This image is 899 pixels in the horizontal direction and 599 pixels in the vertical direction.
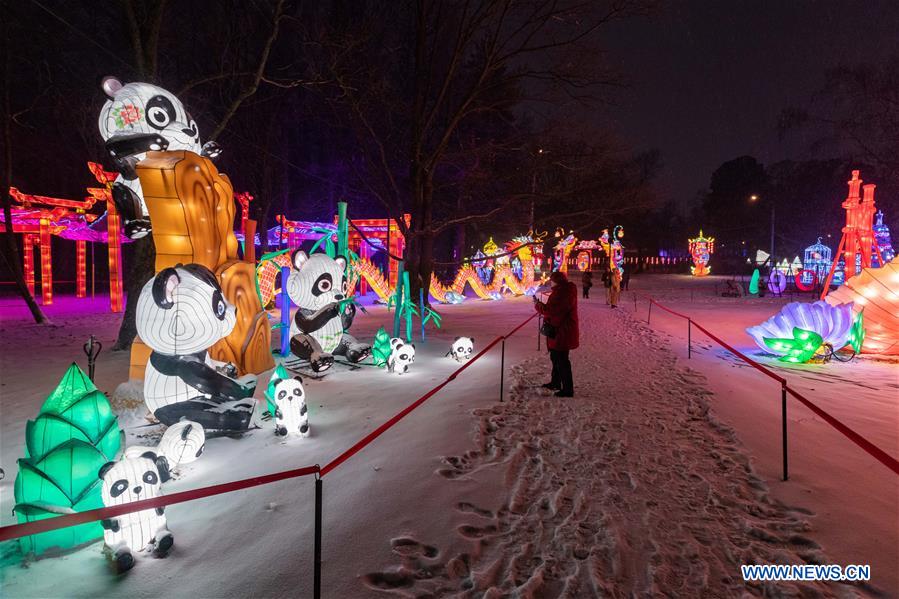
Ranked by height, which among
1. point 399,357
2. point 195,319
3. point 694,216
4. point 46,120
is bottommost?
point 399,357

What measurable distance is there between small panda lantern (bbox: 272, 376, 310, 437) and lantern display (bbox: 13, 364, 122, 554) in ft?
5.43

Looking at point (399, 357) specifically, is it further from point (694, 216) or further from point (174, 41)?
point (694, 216)

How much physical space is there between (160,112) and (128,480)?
4.50 m

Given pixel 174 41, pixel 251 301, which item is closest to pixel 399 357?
pixel 251 301

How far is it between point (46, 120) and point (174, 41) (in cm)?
814

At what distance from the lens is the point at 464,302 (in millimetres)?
21812

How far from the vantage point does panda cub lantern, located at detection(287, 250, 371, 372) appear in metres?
7.41

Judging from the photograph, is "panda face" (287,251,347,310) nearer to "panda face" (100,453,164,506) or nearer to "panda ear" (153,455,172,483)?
"panda ear" (153,455,172,483)

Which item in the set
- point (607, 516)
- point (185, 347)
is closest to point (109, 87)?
point (185, 347)

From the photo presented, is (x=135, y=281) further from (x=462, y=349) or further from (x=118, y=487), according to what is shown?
(x=118, y=487)

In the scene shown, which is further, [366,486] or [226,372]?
[226,372]

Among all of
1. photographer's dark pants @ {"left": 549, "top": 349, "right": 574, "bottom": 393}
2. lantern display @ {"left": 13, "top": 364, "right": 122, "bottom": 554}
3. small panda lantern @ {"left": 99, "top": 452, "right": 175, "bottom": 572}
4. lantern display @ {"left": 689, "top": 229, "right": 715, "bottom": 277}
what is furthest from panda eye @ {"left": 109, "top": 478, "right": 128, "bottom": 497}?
lantern display @ {"left": 689, "top": 229, "right": 715, "bottom": 277}

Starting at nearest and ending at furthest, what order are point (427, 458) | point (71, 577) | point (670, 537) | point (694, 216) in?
point (71, 577)
point (670, 537)
point (427, 458)
point (694, 216)

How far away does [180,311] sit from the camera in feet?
14.8
